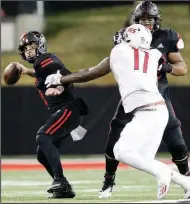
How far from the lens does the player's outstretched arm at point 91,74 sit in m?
7.26

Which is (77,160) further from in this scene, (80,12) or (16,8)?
(80,12)

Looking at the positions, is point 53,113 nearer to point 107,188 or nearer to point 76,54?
point 107,188

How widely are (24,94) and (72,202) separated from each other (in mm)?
7520

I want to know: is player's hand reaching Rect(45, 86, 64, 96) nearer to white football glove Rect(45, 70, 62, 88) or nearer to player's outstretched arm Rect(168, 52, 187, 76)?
white football glove Rect(45, 70, 62, 88)

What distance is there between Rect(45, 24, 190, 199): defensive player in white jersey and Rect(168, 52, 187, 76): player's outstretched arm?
0.56m

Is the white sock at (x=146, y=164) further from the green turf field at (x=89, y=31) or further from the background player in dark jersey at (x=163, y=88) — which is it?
the green turf field at (x=89, y=31)

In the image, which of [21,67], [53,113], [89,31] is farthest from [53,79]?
[89,31]

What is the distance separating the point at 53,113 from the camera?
794cm

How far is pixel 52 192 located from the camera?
772 centimetres

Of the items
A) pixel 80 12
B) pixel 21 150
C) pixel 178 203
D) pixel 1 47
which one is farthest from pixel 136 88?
pixel 80 12

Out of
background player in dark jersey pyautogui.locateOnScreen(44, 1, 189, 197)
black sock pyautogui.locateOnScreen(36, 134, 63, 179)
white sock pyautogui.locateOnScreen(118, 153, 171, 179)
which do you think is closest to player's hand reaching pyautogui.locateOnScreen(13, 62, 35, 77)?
black sock pyautogui.locateOnScreen(36, 134, 63, 179)

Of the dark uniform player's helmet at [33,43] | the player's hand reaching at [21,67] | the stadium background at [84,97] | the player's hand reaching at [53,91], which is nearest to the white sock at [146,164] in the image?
the stadium background at [84,97]

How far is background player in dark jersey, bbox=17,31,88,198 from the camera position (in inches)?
302

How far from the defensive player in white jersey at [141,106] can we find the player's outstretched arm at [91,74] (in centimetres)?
3
